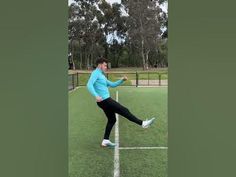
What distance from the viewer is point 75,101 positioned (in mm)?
9719

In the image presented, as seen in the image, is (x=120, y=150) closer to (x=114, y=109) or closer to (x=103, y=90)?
(x=114, y=109)

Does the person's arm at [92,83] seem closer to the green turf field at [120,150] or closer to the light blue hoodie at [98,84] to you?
the light blue hoodie at [98,84]

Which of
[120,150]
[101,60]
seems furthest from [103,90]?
[120,150]
